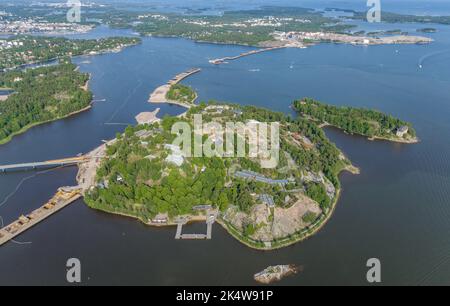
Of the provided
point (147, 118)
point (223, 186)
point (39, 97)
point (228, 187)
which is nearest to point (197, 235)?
point (223, 186)

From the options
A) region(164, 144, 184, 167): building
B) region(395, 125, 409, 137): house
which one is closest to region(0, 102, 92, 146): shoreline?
region(164, 144, 184, 167): building

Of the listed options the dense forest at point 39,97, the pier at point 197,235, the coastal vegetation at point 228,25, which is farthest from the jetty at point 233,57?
the pier at point 197,235

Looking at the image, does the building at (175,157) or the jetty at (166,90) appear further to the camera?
the jetty at (166,90)

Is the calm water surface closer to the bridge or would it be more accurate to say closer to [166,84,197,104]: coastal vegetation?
the bridge

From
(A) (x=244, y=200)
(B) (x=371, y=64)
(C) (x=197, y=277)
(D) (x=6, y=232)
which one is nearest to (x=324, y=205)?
(A) (x=244, y=200)
